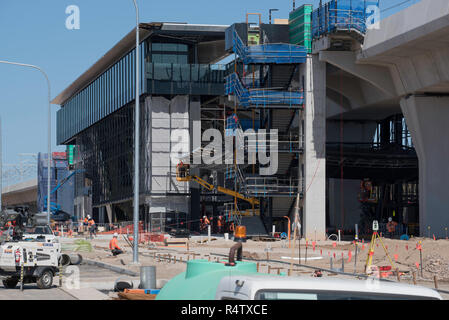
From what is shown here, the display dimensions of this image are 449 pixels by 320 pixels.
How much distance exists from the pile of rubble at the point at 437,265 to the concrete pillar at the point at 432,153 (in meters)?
21.4

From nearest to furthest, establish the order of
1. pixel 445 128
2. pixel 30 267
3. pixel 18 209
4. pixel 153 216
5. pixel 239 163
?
pixel 30 267, pixel 18 209, pixel 445 128, pixel 239 163, pixel 153 216

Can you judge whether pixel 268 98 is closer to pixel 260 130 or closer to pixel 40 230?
pixel 260 130

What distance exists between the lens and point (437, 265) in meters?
28.3

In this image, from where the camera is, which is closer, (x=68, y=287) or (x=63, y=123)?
(x=68, y=287)

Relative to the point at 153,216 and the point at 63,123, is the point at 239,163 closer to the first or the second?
the point at 153,216

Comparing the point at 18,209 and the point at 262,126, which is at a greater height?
the point at 262,126

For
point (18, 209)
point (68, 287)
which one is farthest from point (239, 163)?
point (68, 287)

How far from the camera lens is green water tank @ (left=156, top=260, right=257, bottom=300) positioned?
7162 millimetres

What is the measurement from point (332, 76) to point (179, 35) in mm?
18894

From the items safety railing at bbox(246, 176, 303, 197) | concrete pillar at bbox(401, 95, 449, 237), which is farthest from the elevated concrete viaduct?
safety railing at bbox(246, 176, 303, 197)

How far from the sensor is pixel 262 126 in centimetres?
6016

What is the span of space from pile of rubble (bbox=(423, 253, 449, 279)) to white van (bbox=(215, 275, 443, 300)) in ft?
71.1

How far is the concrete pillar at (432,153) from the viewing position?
50812mm
